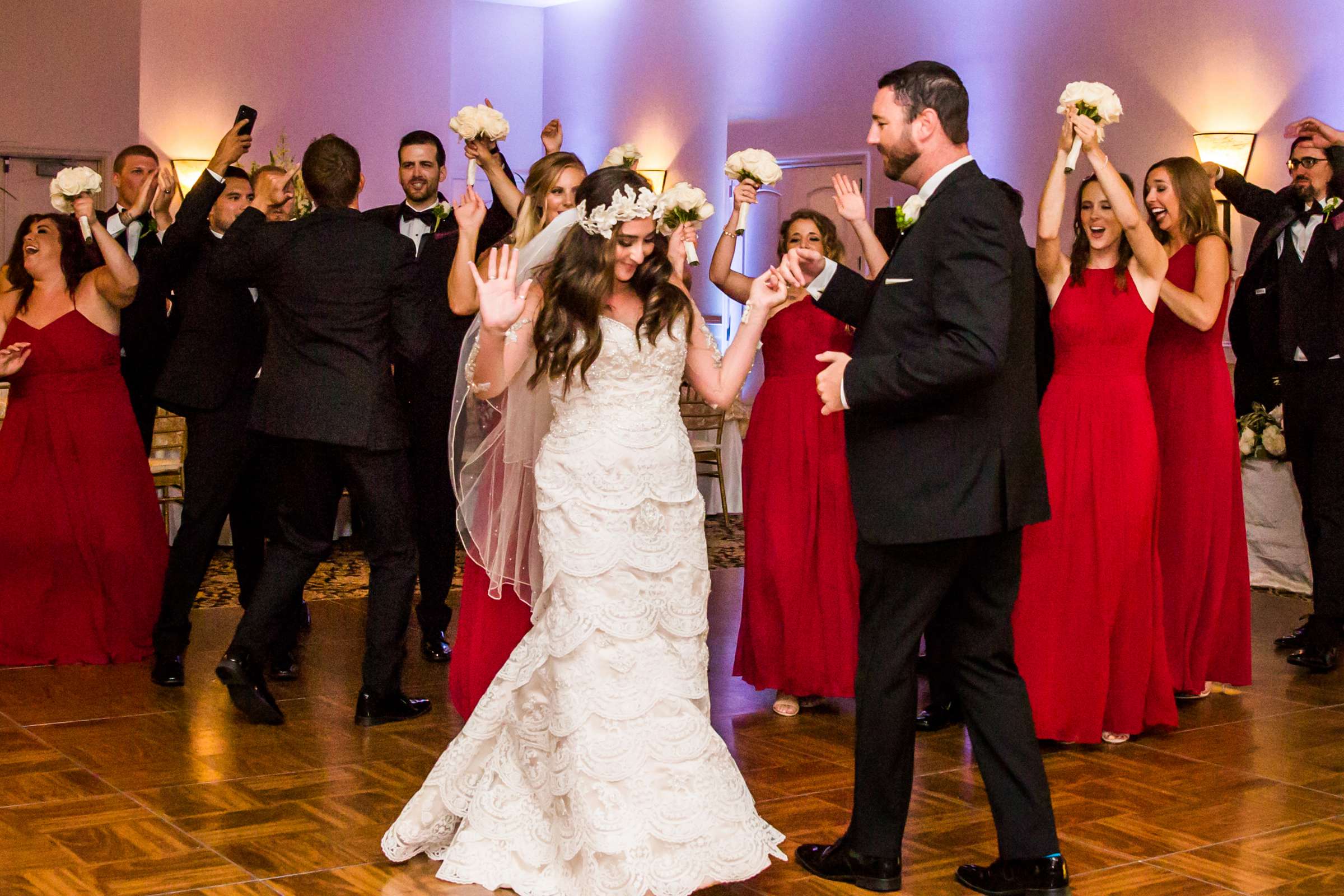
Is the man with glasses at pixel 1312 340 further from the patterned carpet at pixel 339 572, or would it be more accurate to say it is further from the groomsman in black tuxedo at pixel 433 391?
the groomsman in black tuxedo at pixel 433 391

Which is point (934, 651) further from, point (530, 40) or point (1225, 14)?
point (530, 40)

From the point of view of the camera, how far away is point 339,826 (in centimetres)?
361

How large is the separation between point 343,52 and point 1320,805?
10586 mm

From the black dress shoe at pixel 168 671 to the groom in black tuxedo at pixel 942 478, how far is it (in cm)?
271

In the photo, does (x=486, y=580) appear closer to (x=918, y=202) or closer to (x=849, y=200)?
(x=849, y=200)

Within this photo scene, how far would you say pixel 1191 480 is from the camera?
5070mm

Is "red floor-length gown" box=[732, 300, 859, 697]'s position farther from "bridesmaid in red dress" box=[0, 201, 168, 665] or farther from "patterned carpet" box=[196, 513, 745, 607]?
"bridesmaid in red dress" box=[0, 201, 168, 665]

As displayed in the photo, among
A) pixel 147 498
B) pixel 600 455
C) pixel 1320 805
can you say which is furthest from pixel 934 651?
pixel 147 498

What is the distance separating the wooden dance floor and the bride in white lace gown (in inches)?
8.0

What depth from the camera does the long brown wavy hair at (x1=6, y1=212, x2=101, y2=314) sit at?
5438 millimetres

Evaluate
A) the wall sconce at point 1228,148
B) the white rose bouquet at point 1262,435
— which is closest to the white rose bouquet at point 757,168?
the white rose bouquet at point 1262,435

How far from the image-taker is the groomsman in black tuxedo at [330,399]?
4430 millimetres

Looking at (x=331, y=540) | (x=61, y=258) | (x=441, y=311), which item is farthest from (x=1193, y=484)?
(x=61, y=258)

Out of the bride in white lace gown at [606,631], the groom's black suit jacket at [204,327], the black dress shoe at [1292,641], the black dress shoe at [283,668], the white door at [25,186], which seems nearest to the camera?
the bride in white lace gown at [606,631]
